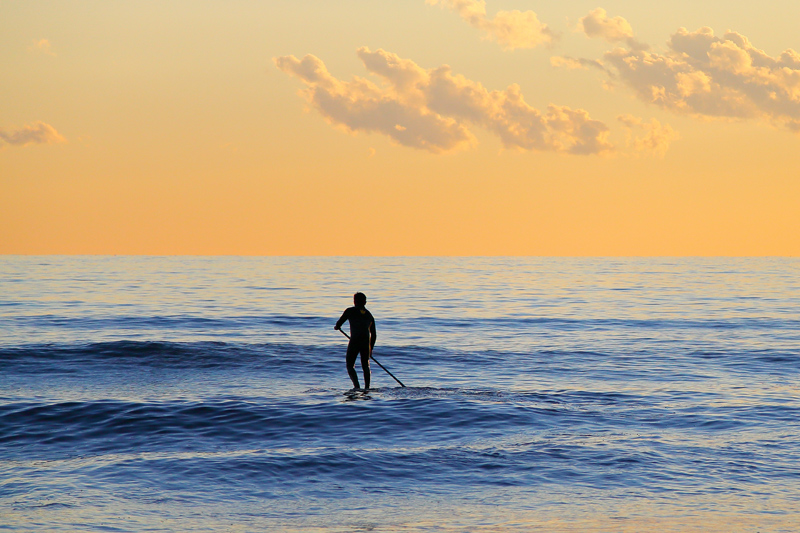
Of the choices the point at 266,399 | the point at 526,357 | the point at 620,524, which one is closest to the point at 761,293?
the point at 526,357

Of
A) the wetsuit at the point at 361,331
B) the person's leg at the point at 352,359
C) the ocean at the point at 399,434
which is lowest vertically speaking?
the ocean at the point at 399,434

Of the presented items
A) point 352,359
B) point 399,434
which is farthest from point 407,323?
point 399,434

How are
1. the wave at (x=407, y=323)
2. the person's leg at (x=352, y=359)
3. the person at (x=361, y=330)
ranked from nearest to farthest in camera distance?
the person at (x=361, y=330)
the person's leg at (x=352, y=359)
the wave at (x=407, y=323)

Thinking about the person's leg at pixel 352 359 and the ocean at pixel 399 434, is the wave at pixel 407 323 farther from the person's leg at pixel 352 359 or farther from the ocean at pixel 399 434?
the person's leg at pixel 352 359

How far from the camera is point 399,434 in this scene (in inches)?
520

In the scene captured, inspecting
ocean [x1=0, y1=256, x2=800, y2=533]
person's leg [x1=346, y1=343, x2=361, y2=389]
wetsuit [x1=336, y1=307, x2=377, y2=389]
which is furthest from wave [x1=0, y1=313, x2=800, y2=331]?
wetsuit [x1=336, y1=307, x2=377, y2=389]

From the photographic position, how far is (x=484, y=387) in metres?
18.8

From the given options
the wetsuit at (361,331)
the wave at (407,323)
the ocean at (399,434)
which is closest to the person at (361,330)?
the wetsuit at (361,331)

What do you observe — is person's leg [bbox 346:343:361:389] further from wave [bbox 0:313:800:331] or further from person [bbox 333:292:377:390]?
wave [bbox 0:313:800:331]

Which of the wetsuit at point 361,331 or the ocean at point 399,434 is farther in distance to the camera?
the wetsuit at point 361,331

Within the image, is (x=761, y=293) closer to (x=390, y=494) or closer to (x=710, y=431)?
(x=710, y=431)

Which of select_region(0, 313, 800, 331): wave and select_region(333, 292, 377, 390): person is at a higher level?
select_region(333, 292, 377, 390): person

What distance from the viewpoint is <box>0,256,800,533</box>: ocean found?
359 inches

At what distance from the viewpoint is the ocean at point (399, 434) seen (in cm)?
912
